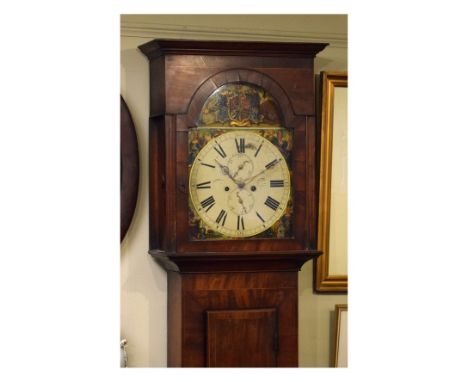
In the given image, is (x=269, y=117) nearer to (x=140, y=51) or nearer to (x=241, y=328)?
(x=140, y=51)

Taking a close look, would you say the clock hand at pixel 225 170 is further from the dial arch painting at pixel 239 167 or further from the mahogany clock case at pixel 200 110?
the mahogany clock case at pixel 200 110

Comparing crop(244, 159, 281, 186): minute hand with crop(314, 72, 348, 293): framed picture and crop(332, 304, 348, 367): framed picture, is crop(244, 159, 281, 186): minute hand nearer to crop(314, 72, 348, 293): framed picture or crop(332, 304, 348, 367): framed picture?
crop(314, 72, 348, 293): framed picture

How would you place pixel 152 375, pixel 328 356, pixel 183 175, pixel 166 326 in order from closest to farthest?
pixel 152 375 < pixel 183 175 < pixel 166 326 < pixel 328 356

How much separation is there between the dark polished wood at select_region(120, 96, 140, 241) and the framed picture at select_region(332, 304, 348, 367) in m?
1.02

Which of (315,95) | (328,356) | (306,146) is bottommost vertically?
(328,356)

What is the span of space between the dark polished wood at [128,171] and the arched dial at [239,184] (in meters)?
0.30

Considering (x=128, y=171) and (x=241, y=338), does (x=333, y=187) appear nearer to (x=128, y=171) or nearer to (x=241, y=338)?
(x=241, y=338)

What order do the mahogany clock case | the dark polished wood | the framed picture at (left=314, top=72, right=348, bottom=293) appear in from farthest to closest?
the framed picture at (left=314, top=72, right=348, bottom=293)
the dark polished wood
the mahogany clock case

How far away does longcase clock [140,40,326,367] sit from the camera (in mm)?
3064

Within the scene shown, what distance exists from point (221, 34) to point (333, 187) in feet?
2.73

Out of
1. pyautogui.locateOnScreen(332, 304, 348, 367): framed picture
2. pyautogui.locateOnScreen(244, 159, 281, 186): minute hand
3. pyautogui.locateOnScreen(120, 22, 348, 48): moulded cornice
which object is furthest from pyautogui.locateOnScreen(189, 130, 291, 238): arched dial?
pyautogui.locateOnScreen(332, 304, 348, 367): framed picture
